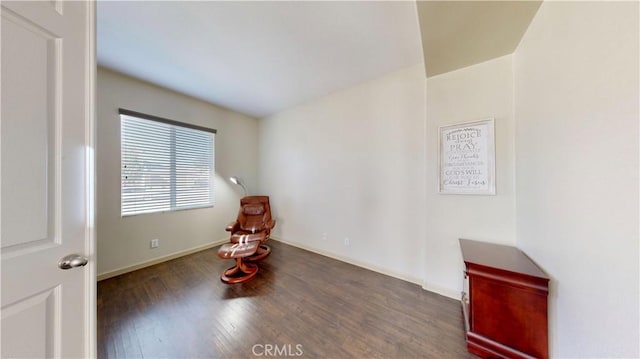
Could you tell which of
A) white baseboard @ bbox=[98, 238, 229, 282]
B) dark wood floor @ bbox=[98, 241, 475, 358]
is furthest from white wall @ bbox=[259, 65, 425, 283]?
white baseboard @ bbox=[98, 238, 229, 282]

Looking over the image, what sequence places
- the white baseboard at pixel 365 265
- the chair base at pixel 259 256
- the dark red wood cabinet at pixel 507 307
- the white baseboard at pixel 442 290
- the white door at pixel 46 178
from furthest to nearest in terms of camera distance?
the chair base at pixel 259 256
the white baseboard at pixel 365 265
the white baseboard at pixel 442 290
the dark red wood cabinet at pixel 507 307
the white door at pixel 46 178

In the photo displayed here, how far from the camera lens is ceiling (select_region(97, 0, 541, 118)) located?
1479mm

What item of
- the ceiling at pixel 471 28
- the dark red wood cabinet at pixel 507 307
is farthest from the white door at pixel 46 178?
the dark red wood cabinet at pixel 507 307

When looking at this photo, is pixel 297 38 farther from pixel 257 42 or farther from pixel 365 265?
pixel 365 265

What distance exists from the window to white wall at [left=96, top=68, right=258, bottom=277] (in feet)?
0.31

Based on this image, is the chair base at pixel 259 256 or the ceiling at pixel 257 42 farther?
the chair base at pixel 259 256

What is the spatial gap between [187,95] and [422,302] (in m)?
4.28

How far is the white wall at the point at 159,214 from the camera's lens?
2494mm

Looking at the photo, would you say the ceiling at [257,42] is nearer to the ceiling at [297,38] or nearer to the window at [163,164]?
the ceiling at [297,38]

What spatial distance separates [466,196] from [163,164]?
3.99 m

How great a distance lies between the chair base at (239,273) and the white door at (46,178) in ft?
5.31

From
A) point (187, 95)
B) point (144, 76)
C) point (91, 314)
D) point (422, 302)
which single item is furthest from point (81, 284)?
point (187, 95)

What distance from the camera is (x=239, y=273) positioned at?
262 centimetres

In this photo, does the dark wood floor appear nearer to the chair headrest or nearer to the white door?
the white door
